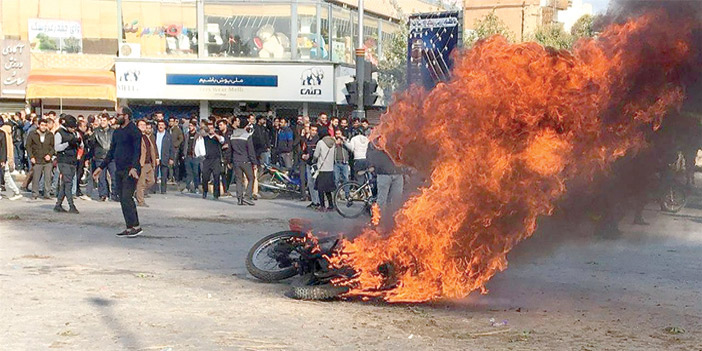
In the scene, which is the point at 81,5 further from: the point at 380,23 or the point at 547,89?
the point at 547,89

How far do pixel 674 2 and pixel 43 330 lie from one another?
590cm

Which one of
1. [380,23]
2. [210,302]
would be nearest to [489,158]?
[210,302]

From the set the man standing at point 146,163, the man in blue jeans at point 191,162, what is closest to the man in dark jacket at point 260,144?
the man in blue jeans at point 191,162

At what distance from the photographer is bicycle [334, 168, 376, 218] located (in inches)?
710

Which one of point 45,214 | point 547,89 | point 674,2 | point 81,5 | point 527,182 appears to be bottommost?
point 45,214

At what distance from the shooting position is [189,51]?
37.9 meters

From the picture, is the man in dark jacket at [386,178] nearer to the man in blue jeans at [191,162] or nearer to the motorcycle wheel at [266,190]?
the motorcycle wheel at [266,190]

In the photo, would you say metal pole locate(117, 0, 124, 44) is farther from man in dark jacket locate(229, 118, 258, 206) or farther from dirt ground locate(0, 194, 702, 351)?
dirt ground locate(0, 194, 702, 351)

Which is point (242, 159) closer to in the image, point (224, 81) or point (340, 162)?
point (340, 162)

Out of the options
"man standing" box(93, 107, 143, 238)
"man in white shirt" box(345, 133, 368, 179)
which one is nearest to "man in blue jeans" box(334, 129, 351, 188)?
"man in white shirt" box(345, 133, 368, 179)

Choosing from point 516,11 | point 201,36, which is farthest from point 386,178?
point 516,11

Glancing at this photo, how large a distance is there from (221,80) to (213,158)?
16.8 meters

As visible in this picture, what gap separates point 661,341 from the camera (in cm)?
737

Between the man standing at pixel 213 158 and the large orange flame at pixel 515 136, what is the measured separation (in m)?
12.8
